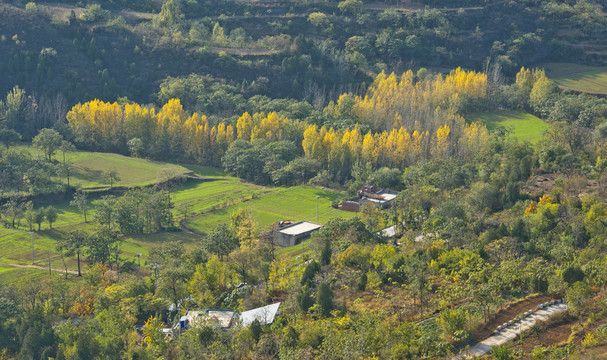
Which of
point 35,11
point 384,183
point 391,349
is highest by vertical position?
point 35,11

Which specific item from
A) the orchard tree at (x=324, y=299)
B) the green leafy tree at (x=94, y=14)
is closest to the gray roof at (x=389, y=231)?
the orchard tree at (x=324, y=299)

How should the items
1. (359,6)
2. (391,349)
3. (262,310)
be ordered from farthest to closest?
(359,6), (262,310), (391,349)

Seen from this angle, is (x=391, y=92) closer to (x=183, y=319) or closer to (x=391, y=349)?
(x=183, y=319)

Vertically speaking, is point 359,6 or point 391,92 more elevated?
point 359,6

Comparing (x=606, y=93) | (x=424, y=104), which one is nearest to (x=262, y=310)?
(x=424, y=104)

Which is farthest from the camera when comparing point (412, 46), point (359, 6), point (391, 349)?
point (359, 6)

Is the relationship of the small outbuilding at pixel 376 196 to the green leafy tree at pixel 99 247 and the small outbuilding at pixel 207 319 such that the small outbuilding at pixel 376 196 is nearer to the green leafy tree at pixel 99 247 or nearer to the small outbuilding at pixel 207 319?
the green leafy tree at pixel 99 247

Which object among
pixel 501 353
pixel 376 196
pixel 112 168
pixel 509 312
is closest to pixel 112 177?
pixel 112 168
